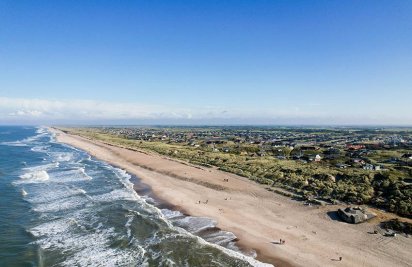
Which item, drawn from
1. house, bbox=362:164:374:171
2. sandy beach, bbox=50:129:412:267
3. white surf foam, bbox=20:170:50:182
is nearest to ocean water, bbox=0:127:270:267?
sandy beach, bbox=50:129:412:267

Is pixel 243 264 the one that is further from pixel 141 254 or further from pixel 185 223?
pixel 185 223

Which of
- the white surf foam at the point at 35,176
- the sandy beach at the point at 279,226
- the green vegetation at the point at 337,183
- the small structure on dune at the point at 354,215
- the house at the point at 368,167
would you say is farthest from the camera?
the house at the point at 368,167

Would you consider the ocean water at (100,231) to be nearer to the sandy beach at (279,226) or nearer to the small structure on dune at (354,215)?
the sandy beach at (279,226)

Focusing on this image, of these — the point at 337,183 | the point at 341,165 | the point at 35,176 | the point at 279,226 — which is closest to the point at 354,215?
the point at 279,226

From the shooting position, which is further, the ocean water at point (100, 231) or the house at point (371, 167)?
the house at point (371, 167)

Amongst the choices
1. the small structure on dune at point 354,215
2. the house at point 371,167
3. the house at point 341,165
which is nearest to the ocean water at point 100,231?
the small structure on dune at point 354,215

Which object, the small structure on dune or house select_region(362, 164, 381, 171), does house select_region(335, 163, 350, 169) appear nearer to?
house select_region(362, 164, 381, 171)

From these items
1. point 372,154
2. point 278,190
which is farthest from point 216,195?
point 372,154
